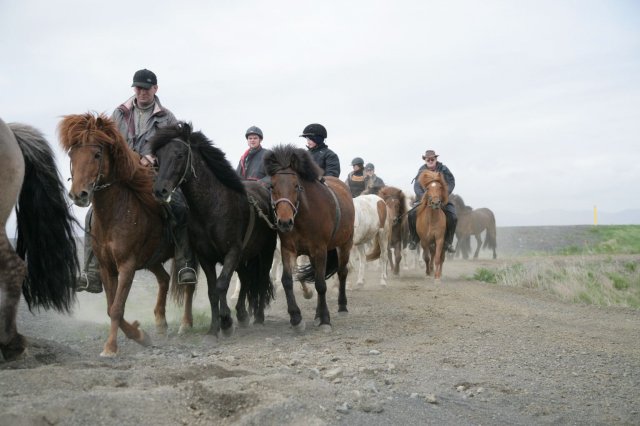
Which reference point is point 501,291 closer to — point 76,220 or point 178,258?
point 178,258

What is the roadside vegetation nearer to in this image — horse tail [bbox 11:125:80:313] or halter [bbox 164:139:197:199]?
halter [bbox 164:139:197:199]

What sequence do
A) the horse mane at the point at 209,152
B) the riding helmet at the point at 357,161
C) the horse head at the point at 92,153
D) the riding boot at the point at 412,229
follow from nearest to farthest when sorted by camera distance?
the horse head at the point at 92,153
the horse mane at the point at 209,152
the riding boot at the point at 412,229
the riding helmet at the point at 357,161

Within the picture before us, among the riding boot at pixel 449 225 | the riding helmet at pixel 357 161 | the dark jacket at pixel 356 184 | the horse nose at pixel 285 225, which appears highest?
the riding helmet at pixel 357 161

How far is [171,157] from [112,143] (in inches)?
29.7

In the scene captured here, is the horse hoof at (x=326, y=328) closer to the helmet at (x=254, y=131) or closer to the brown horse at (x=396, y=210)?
the helmet at (x=254, y=131)

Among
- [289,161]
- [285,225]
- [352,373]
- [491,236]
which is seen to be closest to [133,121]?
[289,161]

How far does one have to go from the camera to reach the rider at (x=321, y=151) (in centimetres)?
1120

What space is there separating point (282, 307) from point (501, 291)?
4.58 meters

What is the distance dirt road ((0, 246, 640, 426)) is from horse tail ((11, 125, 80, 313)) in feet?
1.50

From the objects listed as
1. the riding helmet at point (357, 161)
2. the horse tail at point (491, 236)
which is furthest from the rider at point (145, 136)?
the horse tail at point (491, 236)

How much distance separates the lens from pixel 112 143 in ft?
23.3

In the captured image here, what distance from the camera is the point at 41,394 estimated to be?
4.46 m

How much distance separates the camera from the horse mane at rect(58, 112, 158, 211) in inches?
271

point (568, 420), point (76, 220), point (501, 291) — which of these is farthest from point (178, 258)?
point (501, 291)
